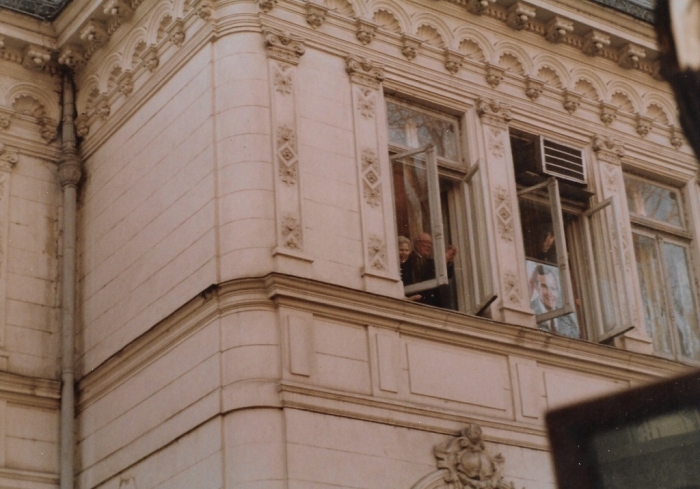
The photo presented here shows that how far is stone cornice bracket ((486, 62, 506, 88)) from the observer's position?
15.6 meters

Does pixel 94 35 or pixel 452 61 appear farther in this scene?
pixel 94 35

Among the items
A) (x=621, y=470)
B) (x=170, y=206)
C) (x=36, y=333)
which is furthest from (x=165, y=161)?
(x=621, y=470)

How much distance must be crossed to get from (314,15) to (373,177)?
1928mm

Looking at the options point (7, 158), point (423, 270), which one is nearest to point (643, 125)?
point (423, 270)

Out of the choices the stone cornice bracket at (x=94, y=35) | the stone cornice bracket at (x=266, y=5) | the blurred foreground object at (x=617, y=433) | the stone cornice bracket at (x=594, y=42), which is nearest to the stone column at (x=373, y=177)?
the stone cornice bracket at (x=266, y=5)

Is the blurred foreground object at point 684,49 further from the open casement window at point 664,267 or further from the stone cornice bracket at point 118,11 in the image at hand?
the open casement window at point 664,267

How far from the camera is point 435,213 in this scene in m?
14.1

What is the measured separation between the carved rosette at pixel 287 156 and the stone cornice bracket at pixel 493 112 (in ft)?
9.25

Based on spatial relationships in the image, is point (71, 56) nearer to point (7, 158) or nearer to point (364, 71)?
point (7, 158)

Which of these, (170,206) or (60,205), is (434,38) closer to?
(170,206)

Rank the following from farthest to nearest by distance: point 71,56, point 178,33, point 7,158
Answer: point 71,56 → point 7,158 → point 178,33

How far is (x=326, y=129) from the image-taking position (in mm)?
13891

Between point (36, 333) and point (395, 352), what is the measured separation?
443cm

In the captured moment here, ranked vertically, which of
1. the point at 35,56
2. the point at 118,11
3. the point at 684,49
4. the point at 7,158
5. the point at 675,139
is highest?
the point at 118,11
